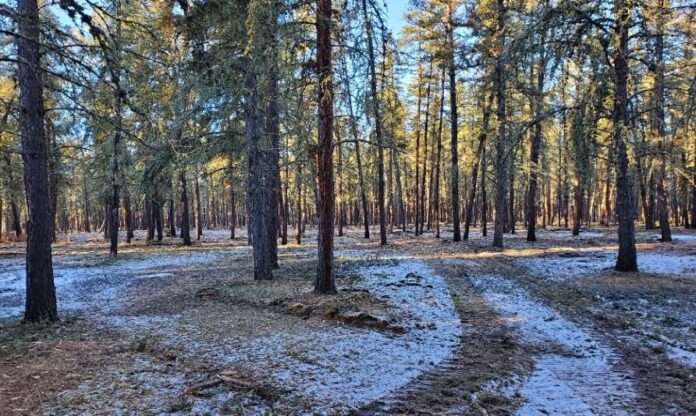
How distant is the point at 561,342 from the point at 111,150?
18671 millimetres

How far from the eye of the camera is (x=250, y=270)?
1482cm

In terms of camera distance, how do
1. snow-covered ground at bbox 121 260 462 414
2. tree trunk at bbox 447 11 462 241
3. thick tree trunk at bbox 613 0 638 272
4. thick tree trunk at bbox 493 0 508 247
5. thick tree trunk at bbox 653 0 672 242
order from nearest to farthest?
snow-covered ground at bbox 121 260 462 414, thick tree trunk at bbox 653 0 672 242, thick tree trunk at bbox 613 0 638 272, thick tree trunk at bbox 493 0 508 247, tree trunk at bbox 447 11 462 241

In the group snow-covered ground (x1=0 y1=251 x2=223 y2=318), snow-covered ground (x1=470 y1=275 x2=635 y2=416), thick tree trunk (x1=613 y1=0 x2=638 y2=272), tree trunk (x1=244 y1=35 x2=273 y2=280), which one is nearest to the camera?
snow-covered ground (x1=470 y1=275 x2=635 y2=416)

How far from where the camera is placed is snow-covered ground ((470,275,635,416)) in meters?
4.39

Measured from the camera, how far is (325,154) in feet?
31.5

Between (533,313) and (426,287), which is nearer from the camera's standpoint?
(533,313)

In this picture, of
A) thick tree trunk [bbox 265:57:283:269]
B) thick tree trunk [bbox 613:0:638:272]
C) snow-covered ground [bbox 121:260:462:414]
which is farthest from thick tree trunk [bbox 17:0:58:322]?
thick tree trunk [bbox 613:0:638:272]

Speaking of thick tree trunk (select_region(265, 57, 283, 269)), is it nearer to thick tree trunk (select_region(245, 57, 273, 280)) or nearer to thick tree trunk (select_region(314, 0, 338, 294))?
thick tree trunk (select_region(245, 57, 273, 280))

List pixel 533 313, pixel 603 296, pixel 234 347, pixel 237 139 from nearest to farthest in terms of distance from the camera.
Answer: pixel 234 347 < pixel 533 313 < pixel 603 296 < pixel 237 139

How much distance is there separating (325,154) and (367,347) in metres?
4.66

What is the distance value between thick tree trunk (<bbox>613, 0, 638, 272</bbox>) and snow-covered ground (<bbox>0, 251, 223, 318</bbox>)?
13.3 metres

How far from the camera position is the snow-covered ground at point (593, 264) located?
40.4 feet

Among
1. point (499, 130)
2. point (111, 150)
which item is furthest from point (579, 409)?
point (111, 150)

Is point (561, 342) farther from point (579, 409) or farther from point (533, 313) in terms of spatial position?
point (579, 409)
